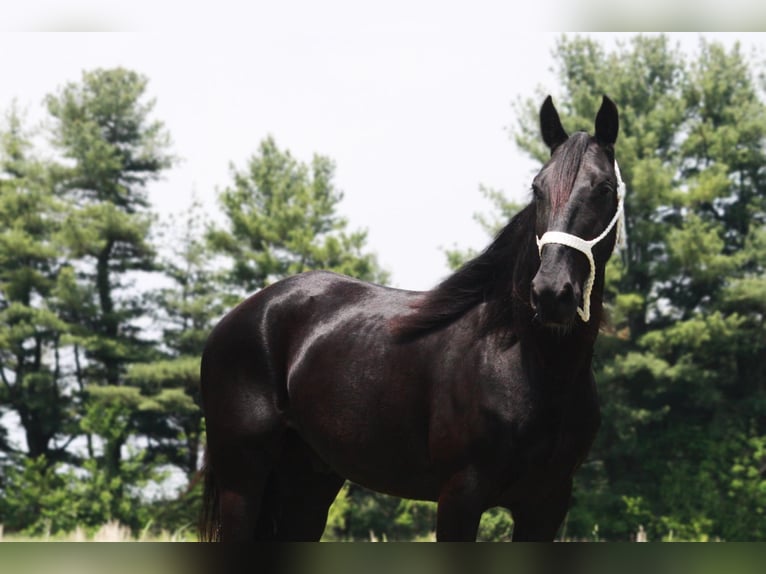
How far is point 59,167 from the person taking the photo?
2781 cm

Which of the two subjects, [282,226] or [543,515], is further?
[282,226]

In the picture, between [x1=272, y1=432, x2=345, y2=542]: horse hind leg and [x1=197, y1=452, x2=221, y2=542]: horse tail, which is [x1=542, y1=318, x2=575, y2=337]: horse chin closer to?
[x1=272, y1=432, x2=345, y2=542]: horse hind leg

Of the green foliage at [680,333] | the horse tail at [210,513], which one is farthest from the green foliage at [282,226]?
the horse tail at [210,513]

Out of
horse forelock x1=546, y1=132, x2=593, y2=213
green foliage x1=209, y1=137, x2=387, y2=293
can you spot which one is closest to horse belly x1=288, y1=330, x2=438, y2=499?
horse forelock x1=546, y1=132, x2=593, y2=213

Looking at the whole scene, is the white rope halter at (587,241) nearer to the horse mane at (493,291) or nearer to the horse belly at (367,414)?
the horse mane at (493,291)

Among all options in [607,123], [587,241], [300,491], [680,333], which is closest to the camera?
[587,241]

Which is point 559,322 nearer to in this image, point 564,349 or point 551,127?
point 564,349

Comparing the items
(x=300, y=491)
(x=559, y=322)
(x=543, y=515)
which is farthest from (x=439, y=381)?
(x=300, y=491)

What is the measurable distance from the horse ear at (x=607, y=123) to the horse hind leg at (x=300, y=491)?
2.24m

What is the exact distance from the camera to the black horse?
3553mm

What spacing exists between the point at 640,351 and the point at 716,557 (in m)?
24.1

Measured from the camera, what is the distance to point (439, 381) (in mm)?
3928

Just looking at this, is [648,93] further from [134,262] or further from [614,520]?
[134,262]

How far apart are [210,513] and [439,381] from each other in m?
1.83
